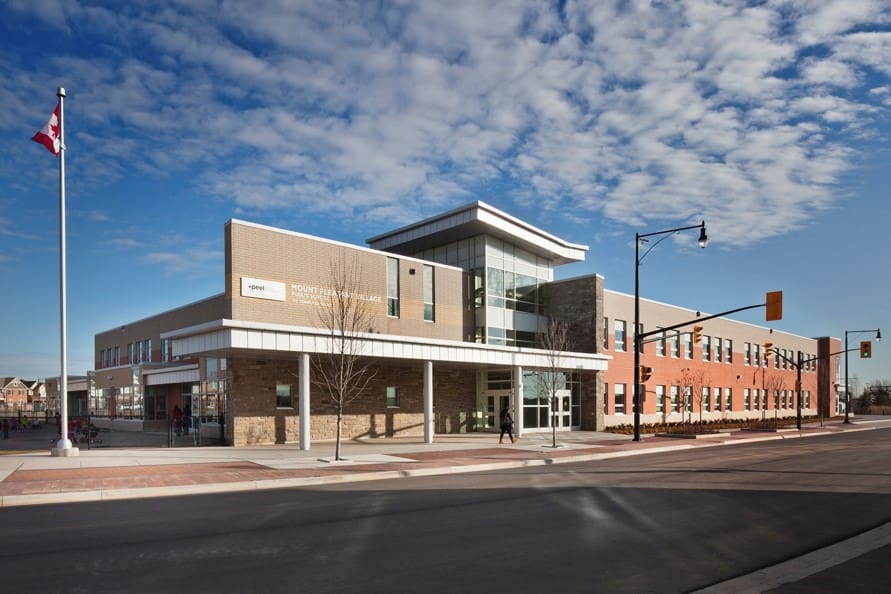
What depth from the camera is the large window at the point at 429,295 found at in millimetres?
33688

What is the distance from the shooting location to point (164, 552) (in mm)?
8445

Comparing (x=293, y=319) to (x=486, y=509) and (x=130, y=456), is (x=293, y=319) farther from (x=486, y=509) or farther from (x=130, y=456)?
(x=486, y=509)

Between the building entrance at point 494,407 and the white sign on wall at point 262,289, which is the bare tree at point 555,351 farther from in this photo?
the white sign on wall at point 262,289

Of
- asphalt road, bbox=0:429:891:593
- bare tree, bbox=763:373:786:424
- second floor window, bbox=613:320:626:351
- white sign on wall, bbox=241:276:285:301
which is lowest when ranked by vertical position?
bare tree, bbox=763:373:786:424

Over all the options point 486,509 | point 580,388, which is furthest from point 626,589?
point 580,388

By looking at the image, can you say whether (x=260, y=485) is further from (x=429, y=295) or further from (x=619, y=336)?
(x=619, y=336)

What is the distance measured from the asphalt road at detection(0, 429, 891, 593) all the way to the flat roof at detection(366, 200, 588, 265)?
2132 centimetres

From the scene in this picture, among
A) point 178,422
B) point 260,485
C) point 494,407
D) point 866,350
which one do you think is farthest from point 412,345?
point 866,350

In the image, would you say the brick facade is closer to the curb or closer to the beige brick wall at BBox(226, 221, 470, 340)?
the beige brick wall at BBox(226, 221, 470, 340)

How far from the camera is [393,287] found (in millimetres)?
32000

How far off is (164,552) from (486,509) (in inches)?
216

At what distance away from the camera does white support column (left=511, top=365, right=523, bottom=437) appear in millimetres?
32406

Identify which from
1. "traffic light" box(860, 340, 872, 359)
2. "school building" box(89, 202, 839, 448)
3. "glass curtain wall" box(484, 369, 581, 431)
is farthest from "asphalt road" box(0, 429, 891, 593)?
"traffic light" box(860, 340, 872, 359)

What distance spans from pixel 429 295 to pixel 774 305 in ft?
52.2
